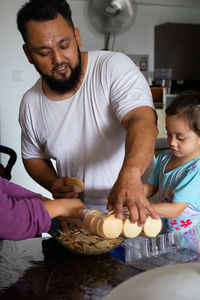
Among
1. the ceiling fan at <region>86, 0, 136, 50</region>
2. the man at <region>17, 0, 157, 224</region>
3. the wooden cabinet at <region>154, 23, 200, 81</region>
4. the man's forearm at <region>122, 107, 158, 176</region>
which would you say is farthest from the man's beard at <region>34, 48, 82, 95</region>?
the wooden cabinet at <region>154, 23, 200, 81</region>

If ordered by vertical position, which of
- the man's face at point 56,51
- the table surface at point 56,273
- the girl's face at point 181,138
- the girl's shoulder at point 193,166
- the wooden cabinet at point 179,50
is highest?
the wooden cabinet at point 179,50

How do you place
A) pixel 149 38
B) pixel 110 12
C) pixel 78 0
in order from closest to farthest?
1. pixel 110 12
2. pixel 78 0
3. pixel 149 38

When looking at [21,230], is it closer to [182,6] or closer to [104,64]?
[104,64]

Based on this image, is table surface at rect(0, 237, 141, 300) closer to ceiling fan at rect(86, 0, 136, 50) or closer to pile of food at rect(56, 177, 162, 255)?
pile of food at rect(56, 177, 162, 255)

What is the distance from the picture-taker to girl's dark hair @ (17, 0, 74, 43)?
1407mm

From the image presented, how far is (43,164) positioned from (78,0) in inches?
148

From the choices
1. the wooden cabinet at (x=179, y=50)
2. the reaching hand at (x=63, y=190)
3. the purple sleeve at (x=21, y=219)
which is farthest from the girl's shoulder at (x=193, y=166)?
the wooden cabinet at (x=179, y=50)

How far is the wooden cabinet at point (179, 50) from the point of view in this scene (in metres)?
5.45

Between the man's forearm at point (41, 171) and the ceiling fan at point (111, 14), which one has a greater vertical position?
the ceiling fan at point (111, 14)

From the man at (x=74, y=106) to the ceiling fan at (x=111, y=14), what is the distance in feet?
9.93

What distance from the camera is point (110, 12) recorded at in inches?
173

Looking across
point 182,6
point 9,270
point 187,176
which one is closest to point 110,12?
point 182,6

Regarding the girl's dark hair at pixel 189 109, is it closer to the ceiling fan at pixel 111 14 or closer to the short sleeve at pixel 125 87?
the short sleeve at pixel 125 87

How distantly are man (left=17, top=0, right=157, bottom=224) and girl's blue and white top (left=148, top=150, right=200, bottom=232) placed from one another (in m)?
0.20
